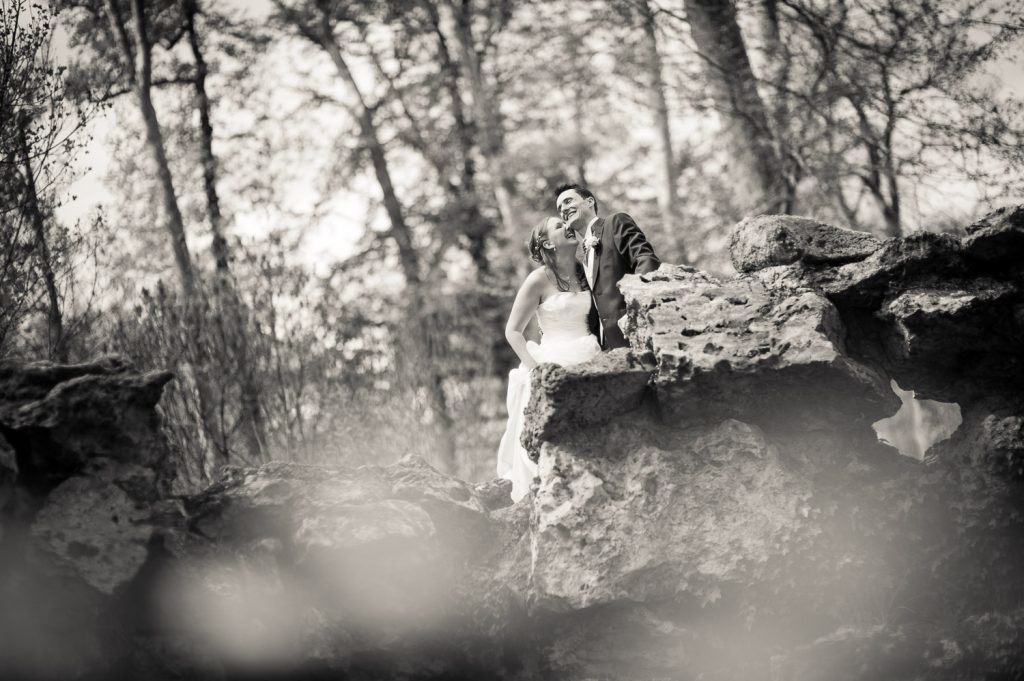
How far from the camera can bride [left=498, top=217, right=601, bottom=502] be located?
6.04 meters

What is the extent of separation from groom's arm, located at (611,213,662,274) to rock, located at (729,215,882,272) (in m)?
0.83

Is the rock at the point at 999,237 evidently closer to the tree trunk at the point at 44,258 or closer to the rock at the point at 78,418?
the rock at the point at 78,418

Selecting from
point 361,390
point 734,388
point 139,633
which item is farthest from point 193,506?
point 361,390

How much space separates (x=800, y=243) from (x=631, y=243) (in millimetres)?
1341

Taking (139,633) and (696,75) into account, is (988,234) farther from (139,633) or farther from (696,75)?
(696,75)

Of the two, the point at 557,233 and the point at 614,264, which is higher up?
the point at 557,233

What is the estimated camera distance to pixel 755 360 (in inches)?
164

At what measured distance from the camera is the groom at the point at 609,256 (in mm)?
5742

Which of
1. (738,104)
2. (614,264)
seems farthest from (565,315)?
(738,104)

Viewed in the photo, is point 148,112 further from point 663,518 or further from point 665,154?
point 663,518

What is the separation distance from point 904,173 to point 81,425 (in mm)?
8577

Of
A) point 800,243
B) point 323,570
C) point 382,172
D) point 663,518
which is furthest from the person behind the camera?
point 382,172

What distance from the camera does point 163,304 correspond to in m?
9.01

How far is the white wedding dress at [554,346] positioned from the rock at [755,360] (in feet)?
4.93
